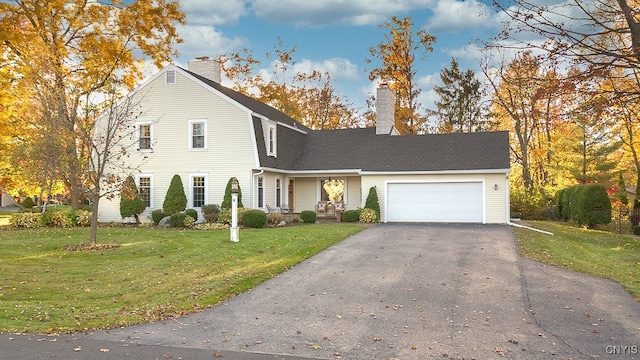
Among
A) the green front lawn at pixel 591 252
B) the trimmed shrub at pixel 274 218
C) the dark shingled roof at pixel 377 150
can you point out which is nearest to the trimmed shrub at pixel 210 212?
the trimmed shrub at pixel 274 218

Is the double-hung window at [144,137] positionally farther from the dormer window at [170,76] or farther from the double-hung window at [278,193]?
the double-hung window at [278,193]

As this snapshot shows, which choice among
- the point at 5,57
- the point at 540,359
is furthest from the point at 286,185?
the point at 540,359

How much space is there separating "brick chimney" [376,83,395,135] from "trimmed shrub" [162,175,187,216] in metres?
10.8

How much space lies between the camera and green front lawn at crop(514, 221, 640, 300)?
Answer: 429 inches

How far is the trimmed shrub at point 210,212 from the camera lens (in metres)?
21.0

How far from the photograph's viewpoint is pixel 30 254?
13.4 m

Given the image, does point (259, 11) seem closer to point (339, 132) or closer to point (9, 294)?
point (339, 132)

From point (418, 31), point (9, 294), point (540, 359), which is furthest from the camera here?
point (418, 31)

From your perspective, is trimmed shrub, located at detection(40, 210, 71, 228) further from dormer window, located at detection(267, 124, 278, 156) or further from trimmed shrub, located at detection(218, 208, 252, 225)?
dormer window, located at detection(267, 124, 278, 156)

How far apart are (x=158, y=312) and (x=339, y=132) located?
21.0 metres

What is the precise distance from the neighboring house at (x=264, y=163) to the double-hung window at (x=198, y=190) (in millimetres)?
46

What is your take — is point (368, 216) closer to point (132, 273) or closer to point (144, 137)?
point (144, 137)

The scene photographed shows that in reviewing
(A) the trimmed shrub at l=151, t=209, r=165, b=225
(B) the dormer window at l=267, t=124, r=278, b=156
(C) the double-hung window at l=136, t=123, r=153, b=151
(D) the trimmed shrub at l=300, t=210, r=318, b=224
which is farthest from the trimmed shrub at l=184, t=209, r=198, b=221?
(D) the trimmed shrub at l=300, t=210, r=318, b=224

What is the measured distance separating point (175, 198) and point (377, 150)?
32.8 feet
